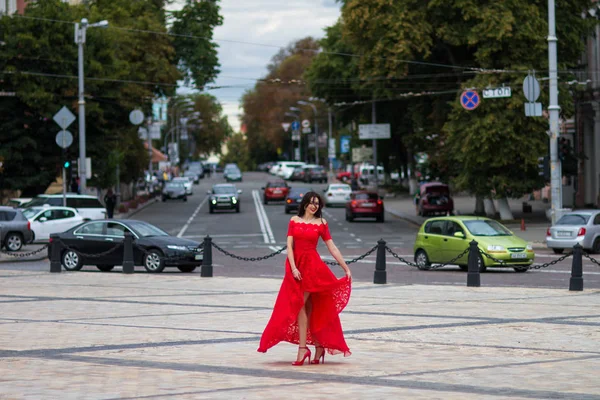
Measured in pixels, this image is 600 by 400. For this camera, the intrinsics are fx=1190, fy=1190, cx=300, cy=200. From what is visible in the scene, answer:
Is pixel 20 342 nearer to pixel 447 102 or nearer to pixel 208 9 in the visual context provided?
pixel 447 102

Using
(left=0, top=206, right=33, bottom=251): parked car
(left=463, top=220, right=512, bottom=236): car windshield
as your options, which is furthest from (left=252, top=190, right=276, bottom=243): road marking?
(left=463, top=220, right=512, bottom=236): car windshield

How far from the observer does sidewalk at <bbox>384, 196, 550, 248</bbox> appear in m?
44.9

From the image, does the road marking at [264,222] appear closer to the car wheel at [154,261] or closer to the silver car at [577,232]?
the silver car at [577,232]

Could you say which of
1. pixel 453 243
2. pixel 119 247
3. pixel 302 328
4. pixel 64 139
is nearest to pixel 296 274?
pixel 302 328

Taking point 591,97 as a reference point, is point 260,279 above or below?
below

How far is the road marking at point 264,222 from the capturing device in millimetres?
47938

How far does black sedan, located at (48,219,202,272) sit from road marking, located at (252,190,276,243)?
1506cm

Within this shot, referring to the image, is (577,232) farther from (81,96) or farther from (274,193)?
(274,193)

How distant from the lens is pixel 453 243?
3016 cm

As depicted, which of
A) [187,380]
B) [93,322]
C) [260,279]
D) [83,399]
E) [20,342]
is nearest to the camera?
[83,399]

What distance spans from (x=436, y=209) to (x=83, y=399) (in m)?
50.5

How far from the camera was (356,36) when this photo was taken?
55312mm

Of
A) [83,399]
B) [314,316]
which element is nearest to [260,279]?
[314,316]

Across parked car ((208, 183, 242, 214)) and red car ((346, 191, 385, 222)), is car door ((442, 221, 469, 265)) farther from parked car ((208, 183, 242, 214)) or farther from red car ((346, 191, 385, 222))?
parked car ((208, 183, 242, 214))
